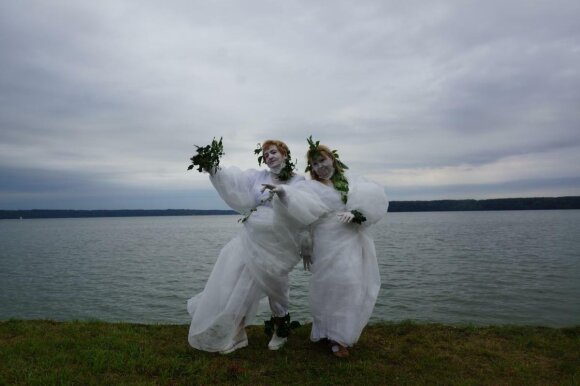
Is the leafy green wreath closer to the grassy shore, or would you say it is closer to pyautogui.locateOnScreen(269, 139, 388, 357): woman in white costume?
pyautogui.locateOnScreen(269, 139, 388, 357): woman in white costume

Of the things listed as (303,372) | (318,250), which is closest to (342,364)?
(303,372)

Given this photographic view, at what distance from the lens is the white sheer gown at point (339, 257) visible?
4973 mm

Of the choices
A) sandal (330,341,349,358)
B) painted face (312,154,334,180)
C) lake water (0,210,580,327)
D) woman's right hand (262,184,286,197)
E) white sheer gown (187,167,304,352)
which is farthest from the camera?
lake water (0,210,580,327)

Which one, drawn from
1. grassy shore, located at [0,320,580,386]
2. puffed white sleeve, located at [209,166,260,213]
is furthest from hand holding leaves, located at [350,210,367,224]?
grassy shore, located at [0,320,580,386]

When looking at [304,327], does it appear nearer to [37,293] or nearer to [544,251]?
[37,293]

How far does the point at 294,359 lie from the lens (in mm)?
5082

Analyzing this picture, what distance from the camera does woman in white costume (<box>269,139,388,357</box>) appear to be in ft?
16.3

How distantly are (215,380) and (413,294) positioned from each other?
953cm

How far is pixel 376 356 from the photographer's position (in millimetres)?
5254

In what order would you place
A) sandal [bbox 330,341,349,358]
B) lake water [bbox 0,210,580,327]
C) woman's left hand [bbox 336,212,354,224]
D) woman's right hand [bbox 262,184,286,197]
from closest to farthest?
woman's right hand [bbox 262,184,286,197] < woman's left hand [bbox 336,212,354,224] < sandal [bbox 330,341,349,358] < lake water [bbox 0,210,580,327]

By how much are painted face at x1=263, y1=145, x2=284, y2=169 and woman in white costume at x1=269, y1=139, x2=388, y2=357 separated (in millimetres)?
407

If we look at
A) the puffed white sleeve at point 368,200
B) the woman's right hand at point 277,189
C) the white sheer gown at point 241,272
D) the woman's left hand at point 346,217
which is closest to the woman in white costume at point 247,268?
the white sheer gown at point 241,272

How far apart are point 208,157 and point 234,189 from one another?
19.9 inches

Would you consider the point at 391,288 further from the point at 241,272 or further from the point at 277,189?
the point at 277,189
